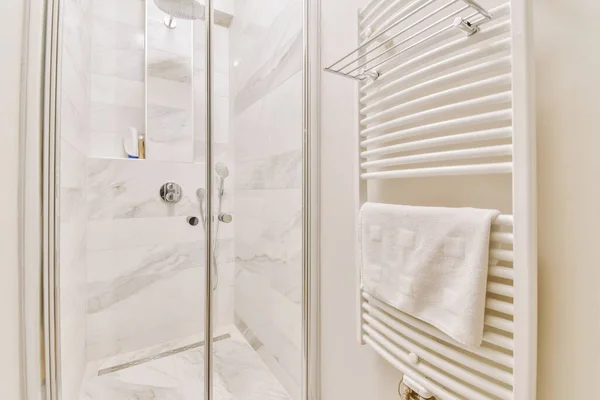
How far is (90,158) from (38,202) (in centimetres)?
77

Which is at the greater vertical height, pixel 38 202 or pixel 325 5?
pixel 325 5

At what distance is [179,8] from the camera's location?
169cm

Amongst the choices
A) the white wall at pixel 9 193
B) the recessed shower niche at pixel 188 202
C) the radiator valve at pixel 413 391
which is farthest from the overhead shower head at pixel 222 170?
the radiator valve at pixel 413 391

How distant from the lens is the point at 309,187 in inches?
53.9

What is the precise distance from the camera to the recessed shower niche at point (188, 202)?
151 centimetres

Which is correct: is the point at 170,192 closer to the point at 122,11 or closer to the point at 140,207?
the point at 140,207

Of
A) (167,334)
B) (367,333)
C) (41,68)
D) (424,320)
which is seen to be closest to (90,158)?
(41,68)

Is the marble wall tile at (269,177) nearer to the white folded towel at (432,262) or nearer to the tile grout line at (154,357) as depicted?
the tile grout line at (154,357)

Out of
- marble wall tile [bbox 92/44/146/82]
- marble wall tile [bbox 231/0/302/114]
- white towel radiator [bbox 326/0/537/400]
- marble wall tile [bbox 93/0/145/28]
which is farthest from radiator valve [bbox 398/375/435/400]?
marble wall tile [bbox 93/0/145/28]

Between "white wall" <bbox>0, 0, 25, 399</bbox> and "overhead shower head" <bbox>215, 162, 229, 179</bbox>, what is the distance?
0.81 metres

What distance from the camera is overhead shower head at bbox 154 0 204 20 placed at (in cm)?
167

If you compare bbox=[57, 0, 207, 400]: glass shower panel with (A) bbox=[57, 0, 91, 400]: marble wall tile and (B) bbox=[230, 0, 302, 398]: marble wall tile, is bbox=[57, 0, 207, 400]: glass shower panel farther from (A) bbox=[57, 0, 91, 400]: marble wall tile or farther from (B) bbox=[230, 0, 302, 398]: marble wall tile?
(B) bbox=[230, 0, 302, 398]: marble wall tile

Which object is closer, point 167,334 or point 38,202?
point 38,202

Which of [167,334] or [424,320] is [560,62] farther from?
[167,334]
